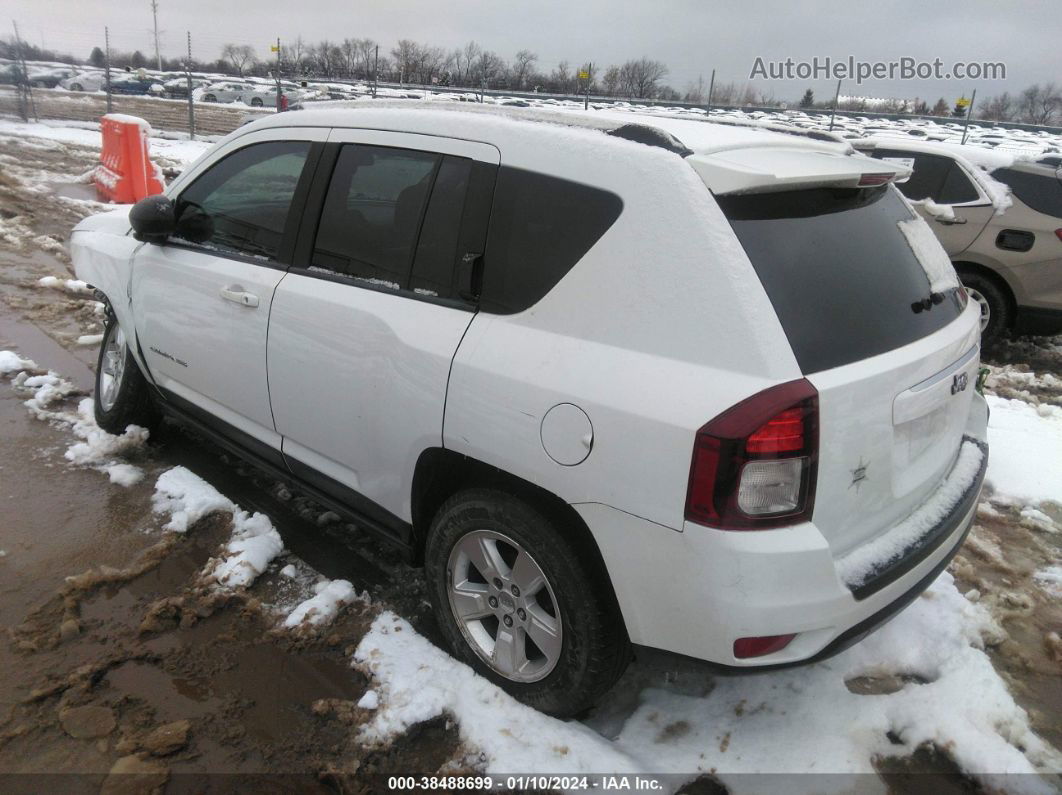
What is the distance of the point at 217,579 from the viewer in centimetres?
Result: 318

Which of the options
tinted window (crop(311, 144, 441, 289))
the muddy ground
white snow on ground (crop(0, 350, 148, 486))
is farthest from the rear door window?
white snow on ground (crop(0, 350, 148, 486))

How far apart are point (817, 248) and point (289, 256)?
2069mm

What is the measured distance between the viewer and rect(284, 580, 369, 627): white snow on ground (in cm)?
297

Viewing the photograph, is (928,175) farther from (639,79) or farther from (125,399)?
(639,79)

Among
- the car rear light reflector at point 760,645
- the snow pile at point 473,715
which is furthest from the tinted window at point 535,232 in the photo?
the snow pile at point 473,715

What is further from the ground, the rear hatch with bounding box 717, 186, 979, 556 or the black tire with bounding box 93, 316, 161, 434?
the rear hatch with bounding box 717, 186, 979, 556

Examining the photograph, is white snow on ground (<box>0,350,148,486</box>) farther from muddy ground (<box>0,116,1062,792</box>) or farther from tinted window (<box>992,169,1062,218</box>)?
tinted window (<box>992,169,1062,218</box>)

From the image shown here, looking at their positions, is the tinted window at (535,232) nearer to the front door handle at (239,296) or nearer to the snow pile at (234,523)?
the front door handle at (239,296)

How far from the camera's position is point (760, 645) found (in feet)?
6.53

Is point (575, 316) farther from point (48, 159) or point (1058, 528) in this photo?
point (48, 159)

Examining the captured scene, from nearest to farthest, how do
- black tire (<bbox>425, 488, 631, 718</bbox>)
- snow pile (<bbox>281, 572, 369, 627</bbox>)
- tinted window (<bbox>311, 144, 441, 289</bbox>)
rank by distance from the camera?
1. black tire (<bbox>425, 488, 631, 718</bbox>)
2. tinted window (<bbox>311, 144, 441, 289</bbox>)
3. snow pile (<bbox>281, 572, 369, 627</bbox>)

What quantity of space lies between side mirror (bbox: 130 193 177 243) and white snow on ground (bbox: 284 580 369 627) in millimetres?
1898

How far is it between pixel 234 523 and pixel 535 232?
7.45 feet

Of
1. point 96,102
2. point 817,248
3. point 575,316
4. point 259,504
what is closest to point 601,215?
point 575,316
